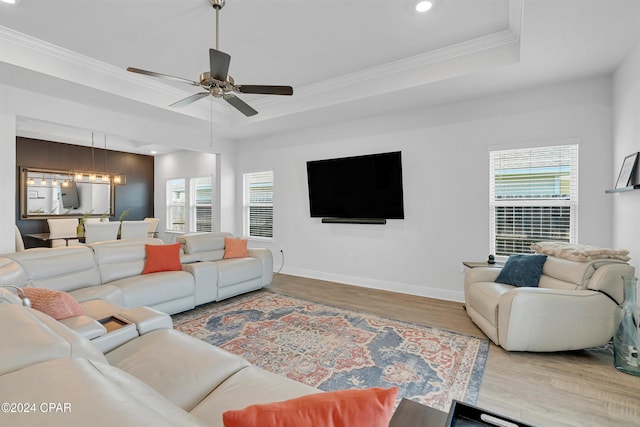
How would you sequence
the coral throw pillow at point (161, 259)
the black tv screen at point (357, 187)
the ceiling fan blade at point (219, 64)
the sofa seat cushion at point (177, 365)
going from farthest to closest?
the black tv screen at point (357, 187)
the coral throw pillow at point (161, 259)
the ceiling fan blade at point (219, 64)
the sofa seat cushion at point (177, 365)

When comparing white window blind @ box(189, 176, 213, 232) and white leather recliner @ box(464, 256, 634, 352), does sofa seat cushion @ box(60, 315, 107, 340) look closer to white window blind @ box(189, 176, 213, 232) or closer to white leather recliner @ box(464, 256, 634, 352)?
white leather recliner @ box(464, 256, 634, 352)

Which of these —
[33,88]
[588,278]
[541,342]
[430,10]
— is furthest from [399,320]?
[33,88]

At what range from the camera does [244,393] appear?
53.6 inches

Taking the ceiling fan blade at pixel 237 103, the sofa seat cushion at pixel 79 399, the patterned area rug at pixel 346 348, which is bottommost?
the patterned area rug at pixel 346 348

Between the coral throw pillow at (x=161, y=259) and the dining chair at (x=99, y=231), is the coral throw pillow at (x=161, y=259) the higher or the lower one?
the lower one

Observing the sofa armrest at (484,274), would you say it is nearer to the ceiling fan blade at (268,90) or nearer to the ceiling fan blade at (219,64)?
the ceiling fan blade at (268,90)

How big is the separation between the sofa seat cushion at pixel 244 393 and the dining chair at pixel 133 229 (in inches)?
189

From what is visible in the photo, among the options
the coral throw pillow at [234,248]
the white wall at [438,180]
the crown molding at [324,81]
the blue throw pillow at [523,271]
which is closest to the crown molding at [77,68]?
the crown molding at [324,81]

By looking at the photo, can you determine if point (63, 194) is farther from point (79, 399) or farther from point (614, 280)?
point (614, 280)

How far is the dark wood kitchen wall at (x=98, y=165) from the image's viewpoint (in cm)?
636

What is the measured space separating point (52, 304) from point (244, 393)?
1505 mm

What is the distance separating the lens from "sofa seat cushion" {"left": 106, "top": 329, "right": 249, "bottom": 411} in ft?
4.56

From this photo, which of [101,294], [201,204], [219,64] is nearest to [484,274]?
[219,64]

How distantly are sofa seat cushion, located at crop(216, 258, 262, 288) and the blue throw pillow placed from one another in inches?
125
